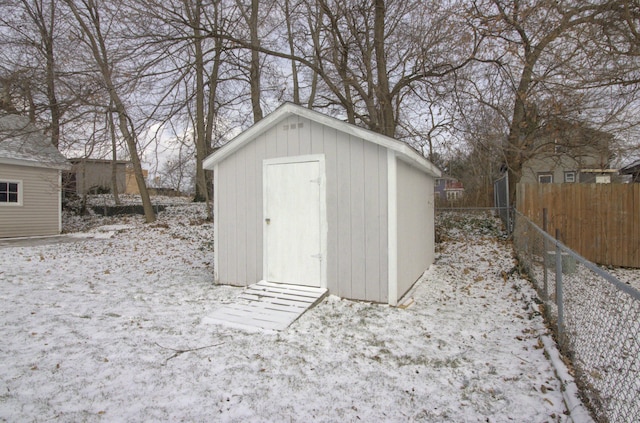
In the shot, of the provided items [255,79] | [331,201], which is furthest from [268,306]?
[255,79]

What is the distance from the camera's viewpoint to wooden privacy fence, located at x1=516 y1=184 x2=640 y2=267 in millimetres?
7264

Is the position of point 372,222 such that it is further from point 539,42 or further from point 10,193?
point 10,193

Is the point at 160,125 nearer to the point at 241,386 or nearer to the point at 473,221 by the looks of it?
the point at 241,386

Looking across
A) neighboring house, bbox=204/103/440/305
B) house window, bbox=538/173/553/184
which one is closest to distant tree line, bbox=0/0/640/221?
neighboring house, bbox=204/103/440/305

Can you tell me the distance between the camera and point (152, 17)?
661 centimetres

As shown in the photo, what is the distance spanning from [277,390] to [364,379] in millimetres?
695

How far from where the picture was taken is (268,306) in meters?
4.61

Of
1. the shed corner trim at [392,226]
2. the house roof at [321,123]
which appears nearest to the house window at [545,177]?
the house roof at [321,123]

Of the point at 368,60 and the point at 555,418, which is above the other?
the point at 368,60

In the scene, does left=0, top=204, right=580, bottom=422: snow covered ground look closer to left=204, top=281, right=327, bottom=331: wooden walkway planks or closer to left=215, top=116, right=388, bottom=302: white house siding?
left=204, top=281, right=327, bottom=331: wooden walkway planks

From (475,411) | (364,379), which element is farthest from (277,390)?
(475,411)

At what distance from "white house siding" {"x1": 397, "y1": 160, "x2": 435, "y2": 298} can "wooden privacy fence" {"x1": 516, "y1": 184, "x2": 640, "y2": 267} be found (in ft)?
9.09

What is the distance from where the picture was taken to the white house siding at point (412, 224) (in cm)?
502

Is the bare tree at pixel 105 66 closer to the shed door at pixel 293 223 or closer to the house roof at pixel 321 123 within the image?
the house roof at pixel 321 123
